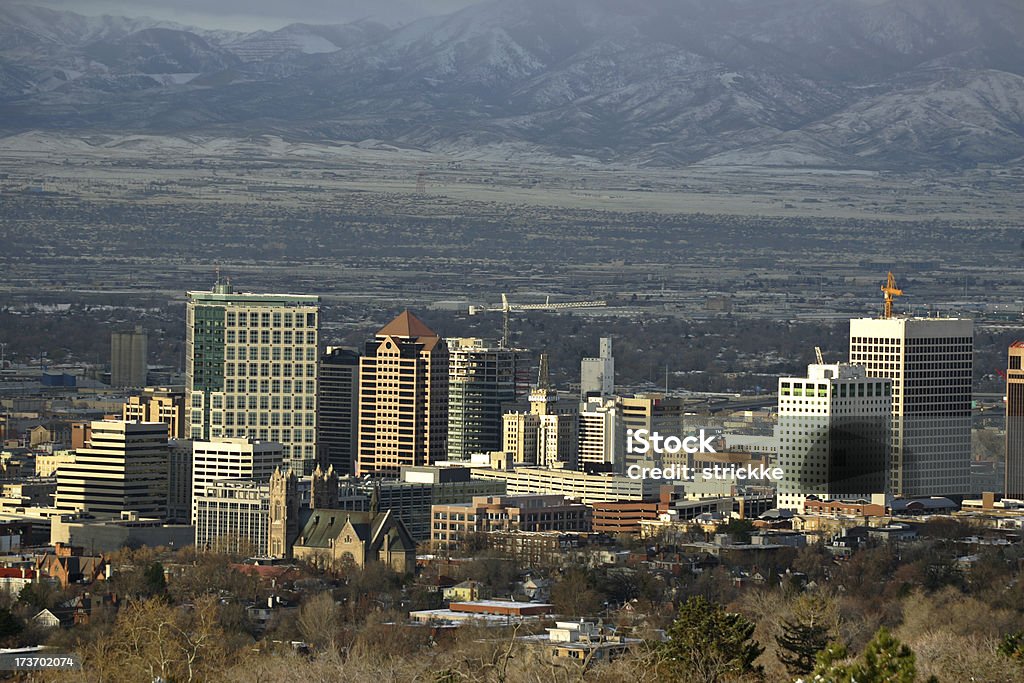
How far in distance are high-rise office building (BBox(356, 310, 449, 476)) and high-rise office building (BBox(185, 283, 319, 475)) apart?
6.78 ft

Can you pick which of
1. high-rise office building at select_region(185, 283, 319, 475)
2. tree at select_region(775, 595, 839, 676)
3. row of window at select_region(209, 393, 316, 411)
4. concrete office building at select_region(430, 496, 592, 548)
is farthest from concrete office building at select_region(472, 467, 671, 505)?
tree at select_region(775, 595, 839, 676)

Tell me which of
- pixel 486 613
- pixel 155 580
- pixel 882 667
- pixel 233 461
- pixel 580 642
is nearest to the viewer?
pixel 882 667

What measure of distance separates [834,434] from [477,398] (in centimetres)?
1746

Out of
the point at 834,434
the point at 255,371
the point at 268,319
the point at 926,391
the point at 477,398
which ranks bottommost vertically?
the point at 834,434

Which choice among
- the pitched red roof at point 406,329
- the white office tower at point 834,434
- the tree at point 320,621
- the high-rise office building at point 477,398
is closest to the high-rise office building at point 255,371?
the pitched red roof at point 406,329

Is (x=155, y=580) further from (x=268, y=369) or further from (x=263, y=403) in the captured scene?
(x=268, y=369)

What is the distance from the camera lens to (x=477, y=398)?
112 metres

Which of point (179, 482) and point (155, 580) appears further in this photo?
point (179, 482)

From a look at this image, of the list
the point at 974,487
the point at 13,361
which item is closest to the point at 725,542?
the point at 974,487

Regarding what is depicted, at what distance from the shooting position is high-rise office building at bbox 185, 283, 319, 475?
108 m

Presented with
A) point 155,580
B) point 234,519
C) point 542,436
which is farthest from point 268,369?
point 155,580

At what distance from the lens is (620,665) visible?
46125 millimetres

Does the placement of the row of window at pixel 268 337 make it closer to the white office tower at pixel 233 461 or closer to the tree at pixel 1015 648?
the white office tower at pixel 233 461

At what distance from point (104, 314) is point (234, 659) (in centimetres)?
12577
